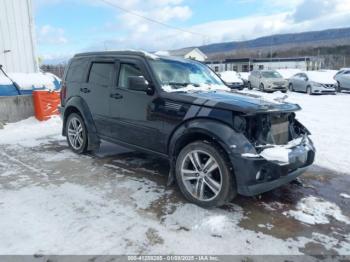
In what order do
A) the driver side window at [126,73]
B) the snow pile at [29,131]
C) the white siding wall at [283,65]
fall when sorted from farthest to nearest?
the white siding wall at [283,65] → the snow pile at [29,131] → the driver side window at [126,73]

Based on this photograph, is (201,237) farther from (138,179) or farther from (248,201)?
(138,179)

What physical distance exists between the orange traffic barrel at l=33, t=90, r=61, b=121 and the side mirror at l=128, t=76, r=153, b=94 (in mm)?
5985

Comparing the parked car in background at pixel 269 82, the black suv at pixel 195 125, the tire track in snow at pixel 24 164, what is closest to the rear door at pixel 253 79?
the parked car in background at pixel 269 82

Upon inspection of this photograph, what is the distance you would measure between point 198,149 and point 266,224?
3.66ft

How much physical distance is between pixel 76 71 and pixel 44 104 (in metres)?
3.99

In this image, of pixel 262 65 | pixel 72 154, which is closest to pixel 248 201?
pixel 72 154

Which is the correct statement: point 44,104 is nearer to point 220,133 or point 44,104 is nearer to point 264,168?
point 220,133

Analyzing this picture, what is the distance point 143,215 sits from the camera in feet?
11.6

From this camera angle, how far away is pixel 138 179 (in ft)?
15.2

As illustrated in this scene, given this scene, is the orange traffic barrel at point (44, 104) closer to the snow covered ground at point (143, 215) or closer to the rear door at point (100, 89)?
the snow covered ground at point (143, 215)

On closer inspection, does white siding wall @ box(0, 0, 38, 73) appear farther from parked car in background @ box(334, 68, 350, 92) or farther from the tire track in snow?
parked car in background @ box(334, 68, 350, 92)

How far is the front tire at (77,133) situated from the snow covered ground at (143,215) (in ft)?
1.37

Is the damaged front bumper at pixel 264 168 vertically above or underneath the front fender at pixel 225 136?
underneath

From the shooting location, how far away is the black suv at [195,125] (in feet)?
11.3
